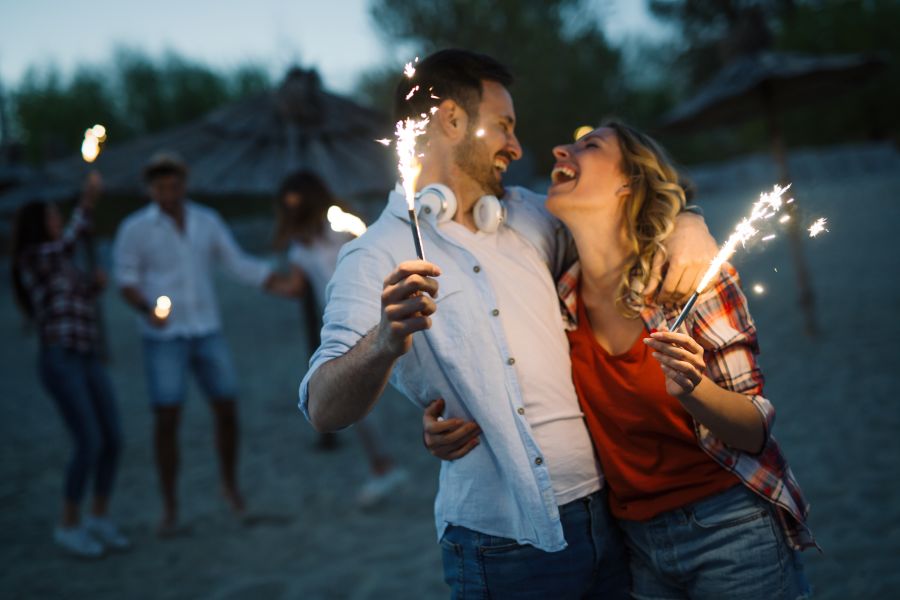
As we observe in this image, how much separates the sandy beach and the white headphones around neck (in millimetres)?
657

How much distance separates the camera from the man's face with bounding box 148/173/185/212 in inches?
203

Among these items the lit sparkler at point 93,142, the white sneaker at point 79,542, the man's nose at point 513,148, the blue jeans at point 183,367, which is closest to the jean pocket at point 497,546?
the man's nose at point 513,148

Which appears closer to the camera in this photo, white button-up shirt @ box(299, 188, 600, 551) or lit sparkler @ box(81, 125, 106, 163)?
white button-up shirt @ box(299, 188, 600, 551)

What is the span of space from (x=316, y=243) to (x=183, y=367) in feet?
4.51

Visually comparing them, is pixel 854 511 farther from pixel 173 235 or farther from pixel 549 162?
pixel 549 162

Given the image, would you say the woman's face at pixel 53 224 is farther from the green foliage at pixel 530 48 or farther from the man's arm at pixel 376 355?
the green foliage at pixel 530 48

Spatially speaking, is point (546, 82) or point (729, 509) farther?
point (546, 82)

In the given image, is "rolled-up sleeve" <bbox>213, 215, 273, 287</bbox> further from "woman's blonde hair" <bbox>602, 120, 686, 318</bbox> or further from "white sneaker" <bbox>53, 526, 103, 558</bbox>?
"woman's blonde hair" <bbox>602, 120, 686, 318</bbox>

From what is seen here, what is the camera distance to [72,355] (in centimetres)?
486

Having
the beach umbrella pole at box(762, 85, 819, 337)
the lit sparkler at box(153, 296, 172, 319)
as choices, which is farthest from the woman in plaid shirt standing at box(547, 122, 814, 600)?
the beach umbrella pole at box(762, 85, 819, 337)

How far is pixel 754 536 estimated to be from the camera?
1.90 m

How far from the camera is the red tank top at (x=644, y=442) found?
→ 1942 mm

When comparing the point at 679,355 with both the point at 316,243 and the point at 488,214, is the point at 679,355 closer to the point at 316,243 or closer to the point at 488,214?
the point at 488,214

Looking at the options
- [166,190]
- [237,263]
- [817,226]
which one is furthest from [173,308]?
[817,226]
